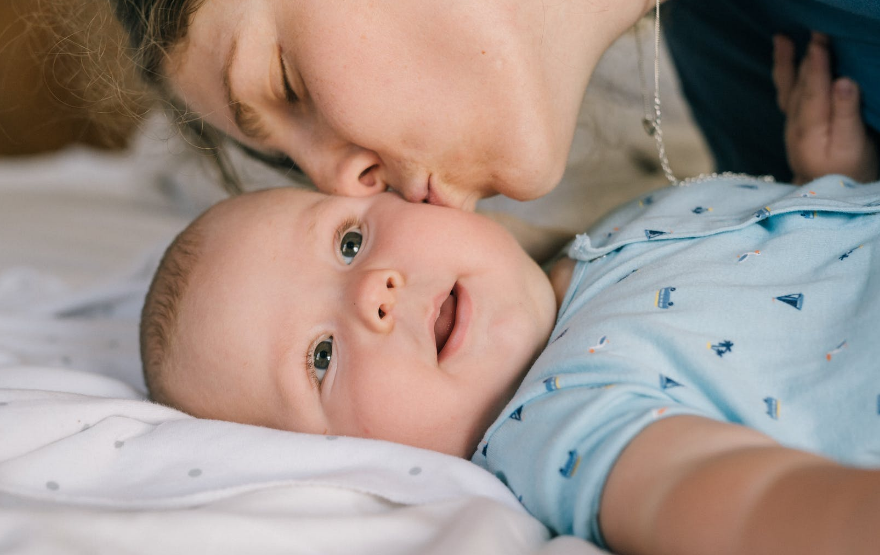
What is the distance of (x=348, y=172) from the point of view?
1.14 metres

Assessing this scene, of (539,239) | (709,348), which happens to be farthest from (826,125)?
(709,348)

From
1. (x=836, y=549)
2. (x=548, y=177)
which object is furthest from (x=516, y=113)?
(x=836, y=549)

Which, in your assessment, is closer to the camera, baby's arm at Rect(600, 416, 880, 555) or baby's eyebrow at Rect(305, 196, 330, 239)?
baby's arm at Rect(600, 416, 880, 555)

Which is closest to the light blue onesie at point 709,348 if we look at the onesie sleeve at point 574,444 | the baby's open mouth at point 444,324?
the onesie sleeve at point 574,444

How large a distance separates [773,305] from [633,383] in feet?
0.73

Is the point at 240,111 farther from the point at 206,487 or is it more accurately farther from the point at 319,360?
the point at 206,487

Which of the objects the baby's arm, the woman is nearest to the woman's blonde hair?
the woman

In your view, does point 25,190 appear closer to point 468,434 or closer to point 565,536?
point 468,434

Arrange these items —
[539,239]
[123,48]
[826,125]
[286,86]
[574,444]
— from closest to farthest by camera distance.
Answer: [574,444] → [286,86] → [123,48] → [826,125] → [539,239]

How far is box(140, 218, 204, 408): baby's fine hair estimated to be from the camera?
111 cm

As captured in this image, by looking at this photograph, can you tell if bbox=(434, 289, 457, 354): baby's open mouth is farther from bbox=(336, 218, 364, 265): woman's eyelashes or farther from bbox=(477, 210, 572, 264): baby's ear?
bbox=(477, 210, 572, 264): baby's ear

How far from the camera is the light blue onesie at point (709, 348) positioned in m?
0.77

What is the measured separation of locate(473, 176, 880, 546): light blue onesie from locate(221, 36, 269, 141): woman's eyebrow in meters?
0.54

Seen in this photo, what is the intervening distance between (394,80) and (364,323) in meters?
0.33
